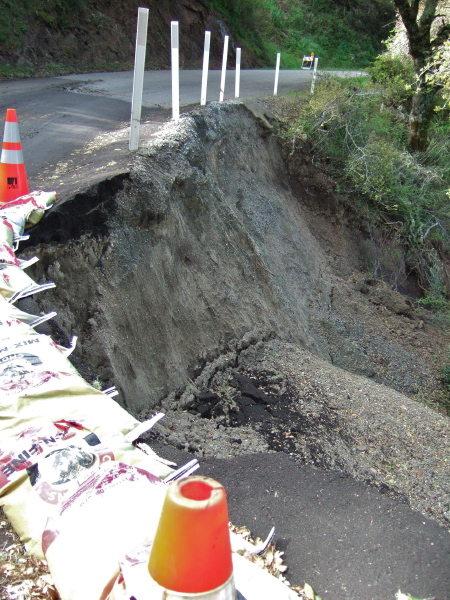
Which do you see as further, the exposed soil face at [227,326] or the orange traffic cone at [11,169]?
the orange traffic cone at [11,169]

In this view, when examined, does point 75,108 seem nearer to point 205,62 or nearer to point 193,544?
point 205,62

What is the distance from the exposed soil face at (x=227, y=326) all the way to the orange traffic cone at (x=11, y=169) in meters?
0.62

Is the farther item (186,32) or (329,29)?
(329,29)

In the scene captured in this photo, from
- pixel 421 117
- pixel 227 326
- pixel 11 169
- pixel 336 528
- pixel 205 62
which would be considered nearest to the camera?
pixel 336 528

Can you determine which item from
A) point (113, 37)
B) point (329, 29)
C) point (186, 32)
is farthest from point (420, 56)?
point (329, 29)

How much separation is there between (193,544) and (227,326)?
16.3ft

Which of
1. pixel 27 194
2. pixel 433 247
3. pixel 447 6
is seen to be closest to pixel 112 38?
pixel 447 6

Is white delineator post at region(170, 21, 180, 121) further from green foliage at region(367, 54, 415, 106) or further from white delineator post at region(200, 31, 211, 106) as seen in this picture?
green foliage at region(367, 54, 415, 106)

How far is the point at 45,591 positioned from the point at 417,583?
1717 mm

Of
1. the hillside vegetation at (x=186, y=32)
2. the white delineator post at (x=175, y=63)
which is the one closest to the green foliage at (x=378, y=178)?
the white delineator post at (x=175, y=63)

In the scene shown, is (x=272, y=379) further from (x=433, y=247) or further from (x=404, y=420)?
(x=433, y=247)

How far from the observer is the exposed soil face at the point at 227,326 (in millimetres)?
4434

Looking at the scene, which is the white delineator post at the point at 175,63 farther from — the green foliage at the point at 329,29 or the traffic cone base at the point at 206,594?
the green foliage at the point at 329,29

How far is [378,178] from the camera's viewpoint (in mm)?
11203
